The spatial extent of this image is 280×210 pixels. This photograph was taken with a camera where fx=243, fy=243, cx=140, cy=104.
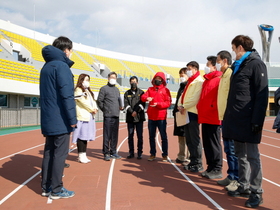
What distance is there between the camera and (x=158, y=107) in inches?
225

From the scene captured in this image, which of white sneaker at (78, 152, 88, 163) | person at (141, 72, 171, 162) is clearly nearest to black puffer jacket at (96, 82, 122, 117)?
person at (141, 72, 171, 162)

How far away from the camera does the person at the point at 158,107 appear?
5754 millimetres

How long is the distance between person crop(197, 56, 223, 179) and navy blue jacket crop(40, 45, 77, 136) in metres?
2.26

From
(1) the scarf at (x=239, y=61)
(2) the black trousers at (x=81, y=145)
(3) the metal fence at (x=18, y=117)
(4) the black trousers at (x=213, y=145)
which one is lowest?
(3) the metal fence at (x=18, y=117)

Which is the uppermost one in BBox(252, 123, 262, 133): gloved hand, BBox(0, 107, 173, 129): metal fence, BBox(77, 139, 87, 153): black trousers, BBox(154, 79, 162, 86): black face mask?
BBox(154, 79, 162, 86): black face mask

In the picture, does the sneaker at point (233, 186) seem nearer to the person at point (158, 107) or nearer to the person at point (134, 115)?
the person at point (158, 107)

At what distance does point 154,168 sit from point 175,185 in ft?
3.87

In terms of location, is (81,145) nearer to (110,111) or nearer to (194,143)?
(110,111)

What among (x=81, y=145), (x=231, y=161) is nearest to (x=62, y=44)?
(x=81, y=145)

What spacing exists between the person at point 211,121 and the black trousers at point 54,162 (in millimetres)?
2324

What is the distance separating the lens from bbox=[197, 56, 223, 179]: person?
13.8 ft

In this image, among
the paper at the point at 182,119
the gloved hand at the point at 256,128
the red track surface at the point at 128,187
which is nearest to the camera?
the gloved hand at the point at 256,128

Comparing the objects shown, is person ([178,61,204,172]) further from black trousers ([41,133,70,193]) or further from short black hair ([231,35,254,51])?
black trousers ([41,133,70,193])

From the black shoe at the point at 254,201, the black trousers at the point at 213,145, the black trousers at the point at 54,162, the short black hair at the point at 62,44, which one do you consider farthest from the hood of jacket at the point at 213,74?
the black trousers at the point at 54,162
